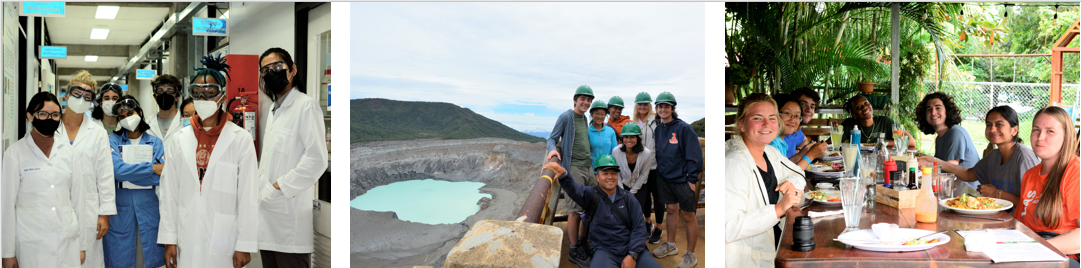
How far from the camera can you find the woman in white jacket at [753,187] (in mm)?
2100

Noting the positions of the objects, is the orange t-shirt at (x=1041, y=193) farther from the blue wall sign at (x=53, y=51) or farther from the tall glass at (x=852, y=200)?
the blue wall sign at (x=53, y=51)

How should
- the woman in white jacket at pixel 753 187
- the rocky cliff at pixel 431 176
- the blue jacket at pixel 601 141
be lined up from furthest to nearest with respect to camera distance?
the rocky cliff at pixel 431 176 < the blue jacket at pixel 601 141 < the woman in white jacket at pixel 753 187

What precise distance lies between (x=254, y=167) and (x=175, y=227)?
46cm

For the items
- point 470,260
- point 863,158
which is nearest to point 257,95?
→ point 470,260

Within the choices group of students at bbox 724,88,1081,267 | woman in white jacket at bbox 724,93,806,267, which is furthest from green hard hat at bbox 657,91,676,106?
woman in white jacket at bbox 724,93,806,267

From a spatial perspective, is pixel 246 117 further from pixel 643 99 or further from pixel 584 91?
pixel 643 99

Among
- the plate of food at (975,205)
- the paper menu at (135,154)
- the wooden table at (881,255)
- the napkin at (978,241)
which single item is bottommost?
the wooden table at (881,255)

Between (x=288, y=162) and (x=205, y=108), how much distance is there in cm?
42

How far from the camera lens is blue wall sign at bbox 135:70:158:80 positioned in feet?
8.59

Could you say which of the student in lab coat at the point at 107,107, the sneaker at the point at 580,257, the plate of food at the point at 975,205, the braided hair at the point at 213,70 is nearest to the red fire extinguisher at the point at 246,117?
the braided hair at the point at 213,70

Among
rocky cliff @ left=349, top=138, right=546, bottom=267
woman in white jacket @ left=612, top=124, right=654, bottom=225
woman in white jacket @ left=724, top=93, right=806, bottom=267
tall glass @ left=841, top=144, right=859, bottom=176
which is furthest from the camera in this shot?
rocky cliff @ left=349, top=138, right=546, bottom=267

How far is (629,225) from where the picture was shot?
9.96ft

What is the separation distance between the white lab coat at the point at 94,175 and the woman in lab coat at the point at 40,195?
0.03 metres

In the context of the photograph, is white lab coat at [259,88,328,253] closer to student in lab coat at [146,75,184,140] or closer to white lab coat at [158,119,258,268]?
white lab coat at [158,119,258,268]
